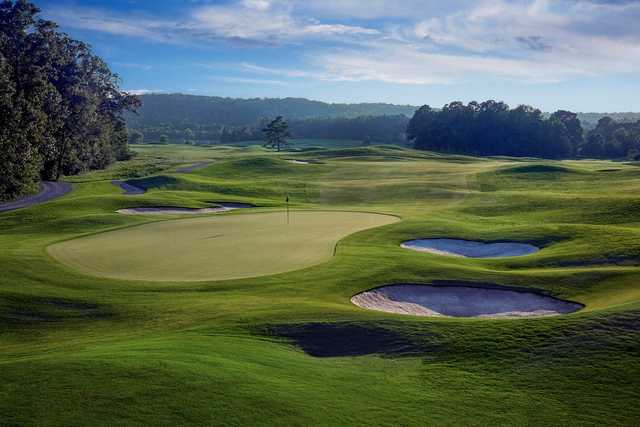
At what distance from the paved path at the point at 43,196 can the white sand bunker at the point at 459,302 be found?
33.4 metres

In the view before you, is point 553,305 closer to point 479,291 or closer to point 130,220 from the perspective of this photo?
point 479,291

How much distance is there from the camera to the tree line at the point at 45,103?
164 feet

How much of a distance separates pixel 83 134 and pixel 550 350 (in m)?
70.9

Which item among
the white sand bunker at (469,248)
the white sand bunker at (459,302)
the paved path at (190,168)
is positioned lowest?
the white sand bunker at (459,302)

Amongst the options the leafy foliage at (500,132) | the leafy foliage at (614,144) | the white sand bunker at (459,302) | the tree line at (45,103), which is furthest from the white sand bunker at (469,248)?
the leafy foliage at (500,132)

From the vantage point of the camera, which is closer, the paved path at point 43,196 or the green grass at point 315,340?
the green grass at point 315,340

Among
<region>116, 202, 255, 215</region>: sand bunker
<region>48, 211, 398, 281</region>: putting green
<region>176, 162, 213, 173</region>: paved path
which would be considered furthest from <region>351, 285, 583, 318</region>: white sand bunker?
<region>176, 162, 213, 173</region>: paved path

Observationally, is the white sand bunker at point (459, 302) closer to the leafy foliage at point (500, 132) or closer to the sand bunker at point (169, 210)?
the sand bunker at point (169, 210)

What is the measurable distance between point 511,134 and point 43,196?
113 m

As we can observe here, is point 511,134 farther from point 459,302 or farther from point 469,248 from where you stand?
point 459,302

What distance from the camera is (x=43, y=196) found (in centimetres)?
5075

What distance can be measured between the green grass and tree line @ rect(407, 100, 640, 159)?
10583 centimetres

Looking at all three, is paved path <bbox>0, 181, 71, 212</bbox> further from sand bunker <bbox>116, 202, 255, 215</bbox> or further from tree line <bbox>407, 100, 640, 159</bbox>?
tree line <bbox>407, 100, 640, 159</bbox>

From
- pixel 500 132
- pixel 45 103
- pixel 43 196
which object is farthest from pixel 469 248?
pixel 500 132
